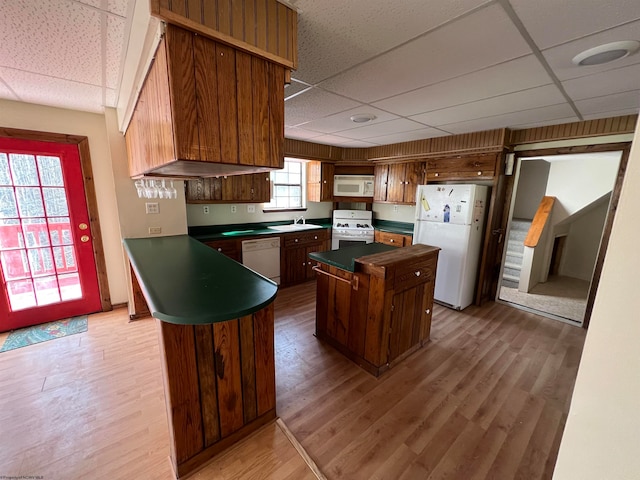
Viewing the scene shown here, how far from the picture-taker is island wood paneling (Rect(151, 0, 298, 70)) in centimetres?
94

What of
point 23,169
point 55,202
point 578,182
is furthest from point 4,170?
point 578,182

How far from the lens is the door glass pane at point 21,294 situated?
269 centimetres

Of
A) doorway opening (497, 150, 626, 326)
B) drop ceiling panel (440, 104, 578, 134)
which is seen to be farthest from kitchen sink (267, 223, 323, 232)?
doorway opening (497, 150, 626, 326)

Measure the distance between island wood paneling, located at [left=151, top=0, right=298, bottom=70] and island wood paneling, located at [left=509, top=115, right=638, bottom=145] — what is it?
10.4ft

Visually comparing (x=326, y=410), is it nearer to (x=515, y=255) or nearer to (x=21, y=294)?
(x=21, y=294)

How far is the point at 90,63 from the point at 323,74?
1.54 meters

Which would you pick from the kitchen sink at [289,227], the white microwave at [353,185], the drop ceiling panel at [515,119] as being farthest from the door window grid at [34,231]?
the drop ceiling panel at [515,119]

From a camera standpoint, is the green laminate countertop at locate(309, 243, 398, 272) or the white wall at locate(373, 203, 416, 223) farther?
the white wall at locate(373, 203, 416, 223)

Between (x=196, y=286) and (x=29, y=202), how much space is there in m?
2.58

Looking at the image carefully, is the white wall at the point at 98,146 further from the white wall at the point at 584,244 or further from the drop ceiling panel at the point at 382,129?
the white wall at the point at 584,244

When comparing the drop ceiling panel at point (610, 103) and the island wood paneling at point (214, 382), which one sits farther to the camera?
the drop ceiling panel at point (610, 103)

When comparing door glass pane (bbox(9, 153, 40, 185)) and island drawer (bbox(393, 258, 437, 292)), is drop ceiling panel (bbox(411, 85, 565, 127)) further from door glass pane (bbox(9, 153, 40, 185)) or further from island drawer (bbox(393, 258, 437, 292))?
door glass pane (bbox(9, 153, 40, 185))

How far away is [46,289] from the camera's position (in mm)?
2852

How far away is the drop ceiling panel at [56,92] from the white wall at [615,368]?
10.3ft
